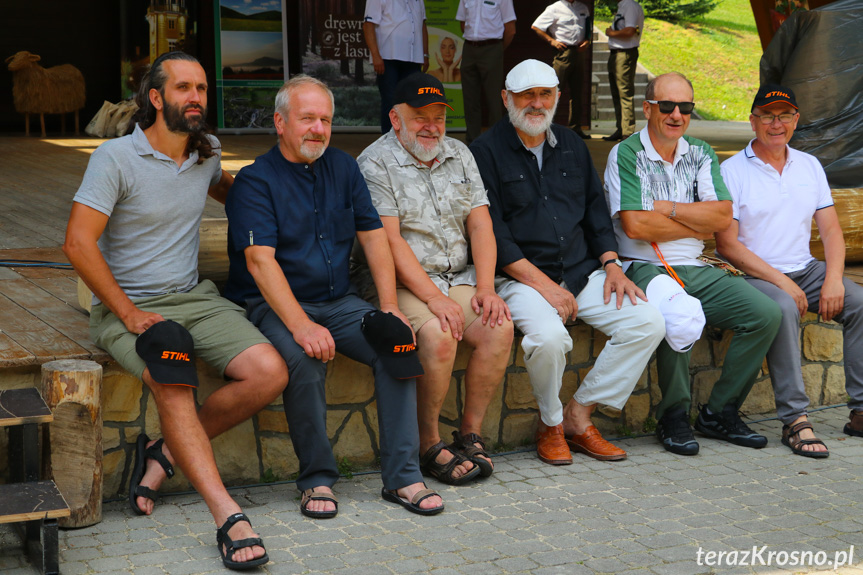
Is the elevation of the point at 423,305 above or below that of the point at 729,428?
above

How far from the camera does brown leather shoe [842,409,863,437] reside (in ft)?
14.5

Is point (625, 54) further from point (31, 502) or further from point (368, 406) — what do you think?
point (31, 502)

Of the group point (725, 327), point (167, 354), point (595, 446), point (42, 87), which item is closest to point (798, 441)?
point (725, 327)

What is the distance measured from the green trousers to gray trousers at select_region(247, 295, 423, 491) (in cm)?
125

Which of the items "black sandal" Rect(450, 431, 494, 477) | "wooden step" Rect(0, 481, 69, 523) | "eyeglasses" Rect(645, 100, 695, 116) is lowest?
"black sandal" Rect(450, 431, 494, 477)

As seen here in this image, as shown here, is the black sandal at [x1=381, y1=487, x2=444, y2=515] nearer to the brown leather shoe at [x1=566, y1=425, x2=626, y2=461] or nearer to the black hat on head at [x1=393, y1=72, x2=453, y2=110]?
the brown leather shoe at [x1=566, y1=425, x2=626, y2=461]

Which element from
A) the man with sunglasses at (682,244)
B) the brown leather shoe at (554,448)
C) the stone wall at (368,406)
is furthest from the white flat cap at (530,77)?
the brown leather shoe at (554,448)

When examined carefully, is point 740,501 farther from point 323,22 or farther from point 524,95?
point 323,22

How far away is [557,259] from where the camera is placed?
13.6 ft

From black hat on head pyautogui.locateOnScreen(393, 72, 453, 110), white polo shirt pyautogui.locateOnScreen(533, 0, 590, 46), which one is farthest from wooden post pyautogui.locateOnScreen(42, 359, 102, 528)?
white polo shirt pyautogui.locateOnScreen(533, 0, 590, 46)

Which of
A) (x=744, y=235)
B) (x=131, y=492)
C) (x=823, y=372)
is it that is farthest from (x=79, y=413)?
(x=823, y=372)

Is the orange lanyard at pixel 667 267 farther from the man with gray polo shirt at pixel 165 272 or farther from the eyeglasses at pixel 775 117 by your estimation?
the man with gray polo shirt at pixel 165 272

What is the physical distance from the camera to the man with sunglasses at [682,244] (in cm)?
414

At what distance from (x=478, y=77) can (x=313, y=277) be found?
5.28 m
